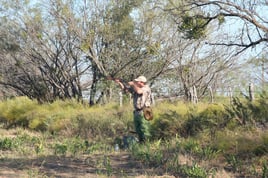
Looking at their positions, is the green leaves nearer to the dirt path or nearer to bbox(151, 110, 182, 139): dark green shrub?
bbox(151, 110, 182, 139): dark green shrub

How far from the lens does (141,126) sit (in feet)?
35.7

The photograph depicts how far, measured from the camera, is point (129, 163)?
8547 millimetres

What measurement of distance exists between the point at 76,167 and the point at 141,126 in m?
3.04

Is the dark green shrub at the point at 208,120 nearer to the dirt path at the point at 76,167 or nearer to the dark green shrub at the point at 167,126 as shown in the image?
the dark green shrub at the point at 167,126

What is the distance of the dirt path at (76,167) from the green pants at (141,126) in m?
1.46

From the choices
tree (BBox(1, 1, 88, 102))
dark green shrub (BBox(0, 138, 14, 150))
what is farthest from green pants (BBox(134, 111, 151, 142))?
tree (BBox(1, 1, 88, 102))

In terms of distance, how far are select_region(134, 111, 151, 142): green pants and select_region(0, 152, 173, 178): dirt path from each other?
1.46 meters

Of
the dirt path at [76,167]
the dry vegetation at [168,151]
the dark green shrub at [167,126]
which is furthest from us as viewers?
the dark green shrub at [167,126]

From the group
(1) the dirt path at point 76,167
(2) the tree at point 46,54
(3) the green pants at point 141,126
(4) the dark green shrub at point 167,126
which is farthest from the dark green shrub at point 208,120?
(2) the tree at point 46,54

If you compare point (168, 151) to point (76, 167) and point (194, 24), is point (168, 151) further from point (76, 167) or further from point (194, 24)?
point (194, 24)

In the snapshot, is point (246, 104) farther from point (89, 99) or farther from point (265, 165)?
point (89, 99)

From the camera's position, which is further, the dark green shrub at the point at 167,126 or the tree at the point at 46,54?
the tree at the point at 46,54

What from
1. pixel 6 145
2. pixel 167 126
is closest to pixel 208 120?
pixel 167 126

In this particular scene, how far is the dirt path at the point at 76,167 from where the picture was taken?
738 centimetres
